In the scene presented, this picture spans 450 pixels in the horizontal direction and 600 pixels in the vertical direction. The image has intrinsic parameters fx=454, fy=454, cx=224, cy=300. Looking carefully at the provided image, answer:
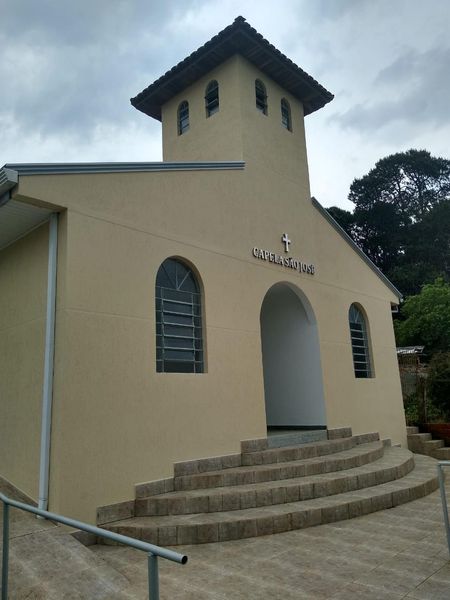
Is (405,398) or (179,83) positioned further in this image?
(405,398)

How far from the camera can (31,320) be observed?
626 cm

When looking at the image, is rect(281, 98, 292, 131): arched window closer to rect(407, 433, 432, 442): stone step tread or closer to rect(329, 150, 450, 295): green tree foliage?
rect(407, 433, 432, 442): stone step tread

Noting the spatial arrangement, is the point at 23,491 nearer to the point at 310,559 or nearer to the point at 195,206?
the point at 310,559

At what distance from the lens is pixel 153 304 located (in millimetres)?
6758

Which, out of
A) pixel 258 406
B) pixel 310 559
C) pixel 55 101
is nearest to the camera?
pixel 310 559

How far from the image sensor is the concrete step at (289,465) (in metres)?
6.56

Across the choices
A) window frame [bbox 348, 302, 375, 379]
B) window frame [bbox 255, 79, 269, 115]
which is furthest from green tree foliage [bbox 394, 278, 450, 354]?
window frame [bbox 255, 79, 269, 115]

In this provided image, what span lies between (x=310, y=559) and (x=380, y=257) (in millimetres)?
34568

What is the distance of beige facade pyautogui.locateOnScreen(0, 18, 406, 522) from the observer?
5.66 m

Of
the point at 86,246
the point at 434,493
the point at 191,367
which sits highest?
the point at 86,246

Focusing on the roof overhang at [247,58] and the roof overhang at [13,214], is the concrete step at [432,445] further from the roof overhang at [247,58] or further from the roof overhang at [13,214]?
the roof overhang at [13,214]

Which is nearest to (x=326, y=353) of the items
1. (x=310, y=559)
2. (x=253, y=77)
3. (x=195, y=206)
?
(x=195, y=206)

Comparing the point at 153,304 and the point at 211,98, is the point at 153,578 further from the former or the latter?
the point at 211,98

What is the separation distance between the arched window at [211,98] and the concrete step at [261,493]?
796cm
